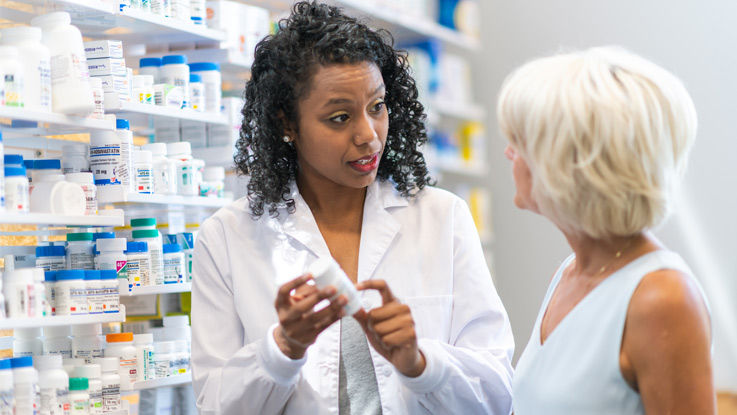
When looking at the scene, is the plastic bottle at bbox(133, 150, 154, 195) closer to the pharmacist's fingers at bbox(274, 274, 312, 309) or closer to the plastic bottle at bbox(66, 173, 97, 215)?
the plastic bottle at bbox(66, 173, 97, 215)

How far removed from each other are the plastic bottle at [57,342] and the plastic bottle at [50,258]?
6.9 inches

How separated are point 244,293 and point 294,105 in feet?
1.54

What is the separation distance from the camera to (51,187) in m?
2.09

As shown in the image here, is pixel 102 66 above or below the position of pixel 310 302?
above

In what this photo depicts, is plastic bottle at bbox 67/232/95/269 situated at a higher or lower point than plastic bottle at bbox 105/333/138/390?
higher

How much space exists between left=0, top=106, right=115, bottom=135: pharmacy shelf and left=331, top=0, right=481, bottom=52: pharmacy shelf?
1.96 metres

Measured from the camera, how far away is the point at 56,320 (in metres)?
2.05

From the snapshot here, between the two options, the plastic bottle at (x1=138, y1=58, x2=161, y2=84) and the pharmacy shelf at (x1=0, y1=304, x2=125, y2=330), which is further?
the plastic bottle at (x1=138, y1=58, x2=161, y2=84)

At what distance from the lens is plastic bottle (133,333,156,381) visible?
235 cm

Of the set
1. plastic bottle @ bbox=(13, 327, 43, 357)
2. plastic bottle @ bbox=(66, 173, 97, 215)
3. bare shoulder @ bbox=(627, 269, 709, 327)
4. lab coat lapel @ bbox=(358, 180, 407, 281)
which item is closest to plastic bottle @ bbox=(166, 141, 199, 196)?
plastic bottle @ bbox=(66, 173, 97, 215)

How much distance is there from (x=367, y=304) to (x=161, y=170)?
860 mm

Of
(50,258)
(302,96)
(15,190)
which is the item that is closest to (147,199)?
(50,258)

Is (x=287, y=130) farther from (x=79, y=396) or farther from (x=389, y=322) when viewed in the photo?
(x=79, y=396)

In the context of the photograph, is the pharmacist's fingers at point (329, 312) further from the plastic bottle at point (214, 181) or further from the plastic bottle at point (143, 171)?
the plastic bottle at point (214, 181)
